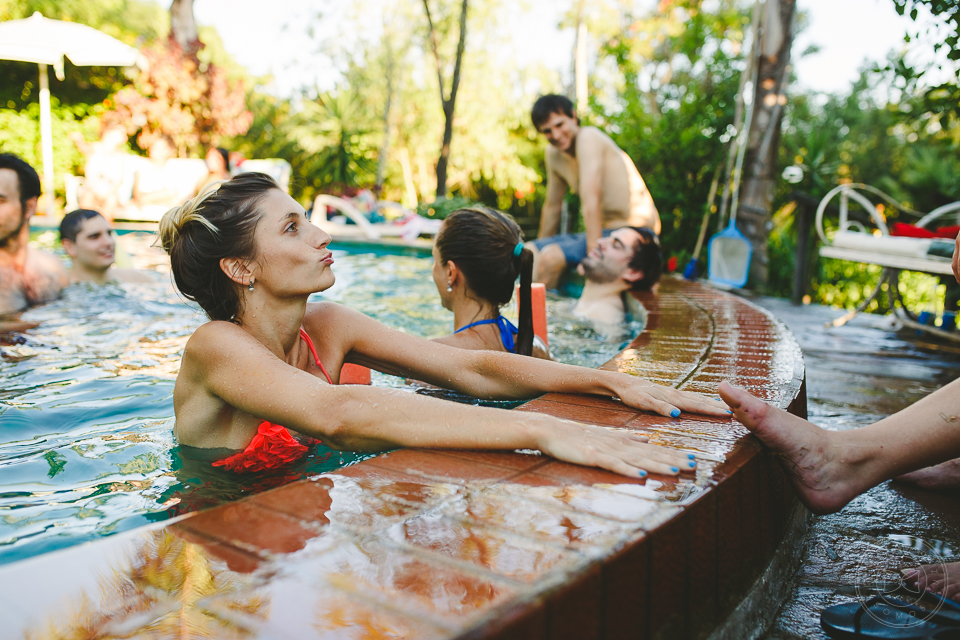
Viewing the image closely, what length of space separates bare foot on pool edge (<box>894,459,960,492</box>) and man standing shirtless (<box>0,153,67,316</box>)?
529 cm

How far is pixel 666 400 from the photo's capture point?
6.26 feet

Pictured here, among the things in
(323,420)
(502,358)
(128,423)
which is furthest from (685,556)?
(128,423)

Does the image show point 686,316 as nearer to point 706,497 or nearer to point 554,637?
point 706,497

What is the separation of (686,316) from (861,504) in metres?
1.80

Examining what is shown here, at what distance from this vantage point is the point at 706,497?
129 cm

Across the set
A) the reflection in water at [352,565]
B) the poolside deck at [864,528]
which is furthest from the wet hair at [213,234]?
the poolside deck at [864,528]

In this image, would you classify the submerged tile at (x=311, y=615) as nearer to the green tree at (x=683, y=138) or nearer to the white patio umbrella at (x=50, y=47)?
the green tree at (x=683, y=138)

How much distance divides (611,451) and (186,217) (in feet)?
5.16

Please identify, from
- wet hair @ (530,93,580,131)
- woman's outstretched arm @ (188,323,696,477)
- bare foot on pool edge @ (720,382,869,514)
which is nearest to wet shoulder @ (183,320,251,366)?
woman's outstretched arm @ (188,323,696,477)

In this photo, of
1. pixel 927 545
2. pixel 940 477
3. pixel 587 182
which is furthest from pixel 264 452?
pixel 587 182

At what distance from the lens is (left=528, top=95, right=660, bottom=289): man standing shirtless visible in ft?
19.8

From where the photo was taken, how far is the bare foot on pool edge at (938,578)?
146cm

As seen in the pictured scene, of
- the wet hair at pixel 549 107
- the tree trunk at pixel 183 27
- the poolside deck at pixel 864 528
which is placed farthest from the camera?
the tree trunk at pixel 183 27

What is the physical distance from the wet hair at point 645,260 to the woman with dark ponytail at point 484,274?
89.7 inches
